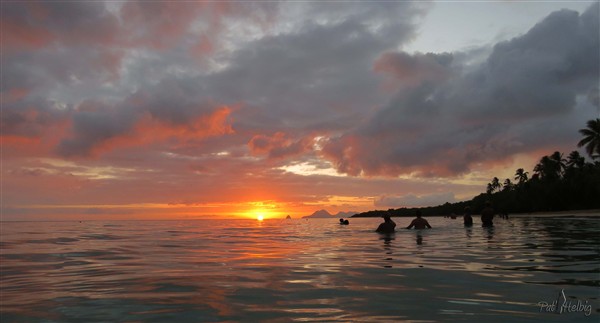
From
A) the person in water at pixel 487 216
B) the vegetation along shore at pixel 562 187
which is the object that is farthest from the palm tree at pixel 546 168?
the person in water at pixel 487 216

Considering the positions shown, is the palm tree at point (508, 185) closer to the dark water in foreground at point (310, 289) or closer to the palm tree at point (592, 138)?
the palm tree at point (592, 138)

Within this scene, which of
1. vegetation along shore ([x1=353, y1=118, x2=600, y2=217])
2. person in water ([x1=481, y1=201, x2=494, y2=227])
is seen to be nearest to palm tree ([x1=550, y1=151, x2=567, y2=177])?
vegetation along shore ([x1=353, y1=118, x2=600, y2=217])

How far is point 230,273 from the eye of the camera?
11.8 m

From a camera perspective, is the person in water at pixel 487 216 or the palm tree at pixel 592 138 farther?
the palm tree at pixel 592 138

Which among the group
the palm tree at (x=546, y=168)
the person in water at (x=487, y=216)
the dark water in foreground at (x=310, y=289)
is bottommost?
the dark water in foreground at (x=310, y=289)

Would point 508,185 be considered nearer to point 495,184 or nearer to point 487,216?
point 495,184

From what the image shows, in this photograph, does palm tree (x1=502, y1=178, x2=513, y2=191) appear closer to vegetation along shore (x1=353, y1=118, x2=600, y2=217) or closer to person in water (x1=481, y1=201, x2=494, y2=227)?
vegetation along shore (x1=353, y1=118, x2=600, y2=217)

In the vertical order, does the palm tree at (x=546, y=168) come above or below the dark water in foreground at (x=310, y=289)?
A: above

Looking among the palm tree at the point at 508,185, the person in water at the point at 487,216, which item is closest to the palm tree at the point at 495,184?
the palm tree at the point at 508,185

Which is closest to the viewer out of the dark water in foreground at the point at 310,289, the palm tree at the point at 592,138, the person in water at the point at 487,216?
the dark water in foreground at the point at 310,289

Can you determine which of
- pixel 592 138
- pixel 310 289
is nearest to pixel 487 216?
pixel 310 289

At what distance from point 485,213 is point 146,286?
30.3 m

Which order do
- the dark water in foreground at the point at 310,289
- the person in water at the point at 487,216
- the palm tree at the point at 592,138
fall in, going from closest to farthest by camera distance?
the dark water in foreground at the point at 310,289 < the person in water at the point at 487,216 < the palm tree at the point at 592,138

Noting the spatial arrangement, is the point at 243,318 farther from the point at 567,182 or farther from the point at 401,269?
the point at 567,182
